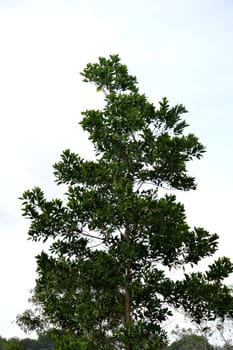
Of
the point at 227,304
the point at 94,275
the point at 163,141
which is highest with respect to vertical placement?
the point at 163,141

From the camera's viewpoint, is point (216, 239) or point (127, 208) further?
point (216, 239)

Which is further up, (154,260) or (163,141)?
(163,141)

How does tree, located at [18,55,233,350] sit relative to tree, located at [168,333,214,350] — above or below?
below

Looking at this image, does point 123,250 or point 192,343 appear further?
point 192,343

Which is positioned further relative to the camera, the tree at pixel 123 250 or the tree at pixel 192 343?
the tree at pixel 192 343

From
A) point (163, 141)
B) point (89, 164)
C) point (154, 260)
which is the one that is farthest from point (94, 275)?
point (163, 141)

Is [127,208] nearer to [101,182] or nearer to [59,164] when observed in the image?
[101,182]

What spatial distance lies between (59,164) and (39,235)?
2.31 meters

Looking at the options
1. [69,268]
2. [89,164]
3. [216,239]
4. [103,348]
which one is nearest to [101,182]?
[89,164]

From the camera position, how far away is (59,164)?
594 inches

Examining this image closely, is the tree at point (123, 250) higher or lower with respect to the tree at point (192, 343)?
lower

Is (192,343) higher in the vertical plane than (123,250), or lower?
higher

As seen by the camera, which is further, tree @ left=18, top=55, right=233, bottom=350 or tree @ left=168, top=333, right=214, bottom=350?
tree @ left=168, top=333, right=214, bottom=350

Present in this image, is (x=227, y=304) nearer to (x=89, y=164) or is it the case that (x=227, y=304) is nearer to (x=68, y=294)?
(x=68, y=294)
